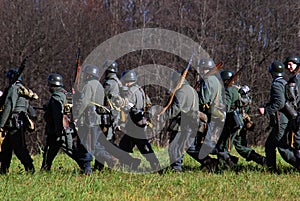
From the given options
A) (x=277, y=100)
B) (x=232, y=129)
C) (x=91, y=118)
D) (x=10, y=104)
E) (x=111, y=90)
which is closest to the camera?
(x=277, y=100)

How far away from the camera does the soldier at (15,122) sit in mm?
9531

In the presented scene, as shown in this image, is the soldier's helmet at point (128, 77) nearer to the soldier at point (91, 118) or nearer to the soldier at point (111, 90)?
the soldier at point (111, 90)

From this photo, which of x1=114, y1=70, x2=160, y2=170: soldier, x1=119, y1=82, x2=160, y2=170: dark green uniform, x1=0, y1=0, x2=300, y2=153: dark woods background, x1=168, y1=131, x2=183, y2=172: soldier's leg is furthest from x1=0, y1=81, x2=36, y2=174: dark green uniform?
x1=0, y1=0, x2=300, y2=153: dark woods background

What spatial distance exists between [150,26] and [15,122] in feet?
57.1

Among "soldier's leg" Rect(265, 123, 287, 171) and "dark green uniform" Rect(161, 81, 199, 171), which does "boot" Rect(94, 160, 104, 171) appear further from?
"soldier's leg" Rect(265, 123, 287, 171)

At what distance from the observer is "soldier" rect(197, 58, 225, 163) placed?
1013cm

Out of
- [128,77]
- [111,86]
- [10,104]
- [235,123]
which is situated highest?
[128,77]

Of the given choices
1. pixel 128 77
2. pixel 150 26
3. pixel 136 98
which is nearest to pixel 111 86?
pixel 136 98

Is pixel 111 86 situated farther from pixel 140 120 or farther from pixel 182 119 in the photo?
pixel 182 119

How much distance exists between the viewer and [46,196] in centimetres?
747

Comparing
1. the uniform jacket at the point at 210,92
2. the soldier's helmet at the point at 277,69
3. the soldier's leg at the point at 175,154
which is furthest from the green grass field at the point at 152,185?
the soldier's helmet at the point at 277,69

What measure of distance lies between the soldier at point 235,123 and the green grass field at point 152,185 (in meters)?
0.63

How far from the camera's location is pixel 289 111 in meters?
9.47

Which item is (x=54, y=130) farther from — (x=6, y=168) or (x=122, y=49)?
(x=122, y=49)
